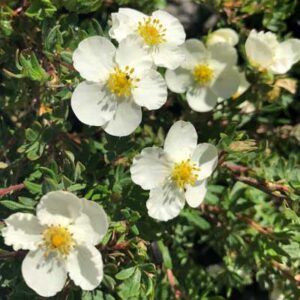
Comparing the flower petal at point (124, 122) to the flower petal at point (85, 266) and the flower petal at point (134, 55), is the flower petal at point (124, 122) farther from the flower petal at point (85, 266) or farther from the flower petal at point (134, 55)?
the flower petal at point (85, 266)

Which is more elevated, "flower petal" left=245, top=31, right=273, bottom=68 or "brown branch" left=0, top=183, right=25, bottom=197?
"flower petal" left=245, top=31, right=273, bottom=68

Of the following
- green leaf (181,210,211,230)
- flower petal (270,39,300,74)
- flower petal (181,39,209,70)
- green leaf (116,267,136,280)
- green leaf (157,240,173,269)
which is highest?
flower petal (270,39,300,74)

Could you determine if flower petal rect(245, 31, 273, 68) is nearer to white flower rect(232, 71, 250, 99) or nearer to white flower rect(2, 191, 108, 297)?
white flower rect(232, 71, 250, 99)

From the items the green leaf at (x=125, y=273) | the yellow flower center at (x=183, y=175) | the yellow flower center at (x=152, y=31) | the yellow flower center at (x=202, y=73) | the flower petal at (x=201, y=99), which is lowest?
the green leaf at (x=125, y=273)

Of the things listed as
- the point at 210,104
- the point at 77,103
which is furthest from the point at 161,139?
the point at 77,103

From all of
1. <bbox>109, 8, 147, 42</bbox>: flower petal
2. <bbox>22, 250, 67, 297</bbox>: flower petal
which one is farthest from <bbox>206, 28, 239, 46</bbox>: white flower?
<bbox>22, 250, 67, 297</bbox>: flower petal

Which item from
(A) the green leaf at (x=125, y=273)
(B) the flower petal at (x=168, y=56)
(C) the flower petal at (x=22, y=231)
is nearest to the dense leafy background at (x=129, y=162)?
(A) the green leaf at (x=125, y=273)

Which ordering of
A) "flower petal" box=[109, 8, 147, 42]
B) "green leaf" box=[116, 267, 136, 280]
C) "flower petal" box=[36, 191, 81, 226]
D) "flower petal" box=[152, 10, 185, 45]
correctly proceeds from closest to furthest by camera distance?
"flower petal" box=[36, 191, 81, 226] → "green leaf" box=[116, 267, 136, 280] → "flower petal" box=[109, 8, 147, 42] → "flower petal" box=[152, 10, 185, 45]

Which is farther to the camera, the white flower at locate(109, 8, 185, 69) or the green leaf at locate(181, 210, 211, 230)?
the green leaf at locate(181, 210, 211, 230)
